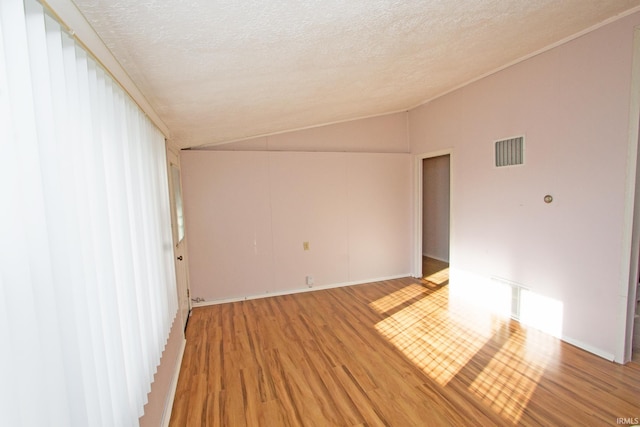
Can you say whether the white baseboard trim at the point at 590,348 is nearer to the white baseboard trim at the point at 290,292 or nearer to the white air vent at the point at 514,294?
the white air vent at the point at 514,294

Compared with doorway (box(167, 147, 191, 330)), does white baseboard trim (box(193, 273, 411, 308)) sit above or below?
below

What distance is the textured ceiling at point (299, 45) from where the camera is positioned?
3.44ft

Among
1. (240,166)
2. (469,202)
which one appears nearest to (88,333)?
(240,166)

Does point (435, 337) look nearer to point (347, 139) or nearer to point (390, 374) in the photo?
point (390, 374)

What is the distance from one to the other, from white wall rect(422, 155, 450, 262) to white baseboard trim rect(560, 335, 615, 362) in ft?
10.7

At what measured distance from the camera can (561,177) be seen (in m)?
2.78

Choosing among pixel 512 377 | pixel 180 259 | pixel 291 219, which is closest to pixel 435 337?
pixel 512 377

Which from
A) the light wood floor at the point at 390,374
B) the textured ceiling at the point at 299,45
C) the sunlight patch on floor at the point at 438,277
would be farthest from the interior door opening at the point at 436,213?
the textured ceiling at the point at 299,45

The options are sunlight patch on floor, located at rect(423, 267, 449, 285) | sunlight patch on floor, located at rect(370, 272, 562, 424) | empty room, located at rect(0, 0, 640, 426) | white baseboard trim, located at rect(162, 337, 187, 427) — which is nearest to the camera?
empty room, located at rect(0, 0, 640, 426)

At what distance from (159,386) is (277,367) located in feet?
3.24

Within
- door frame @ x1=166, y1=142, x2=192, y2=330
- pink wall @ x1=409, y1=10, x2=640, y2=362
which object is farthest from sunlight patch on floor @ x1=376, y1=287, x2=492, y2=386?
door frame @ x1=166, y1=142, x2=192, y2=330

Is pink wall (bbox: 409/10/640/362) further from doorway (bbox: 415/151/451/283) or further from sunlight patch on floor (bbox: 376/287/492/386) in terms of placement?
doorway (bbox: 415/151/451/283)

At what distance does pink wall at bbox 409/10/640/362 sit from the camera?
7.92ft

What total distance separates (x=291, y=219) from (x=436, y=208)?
365 centimetres
